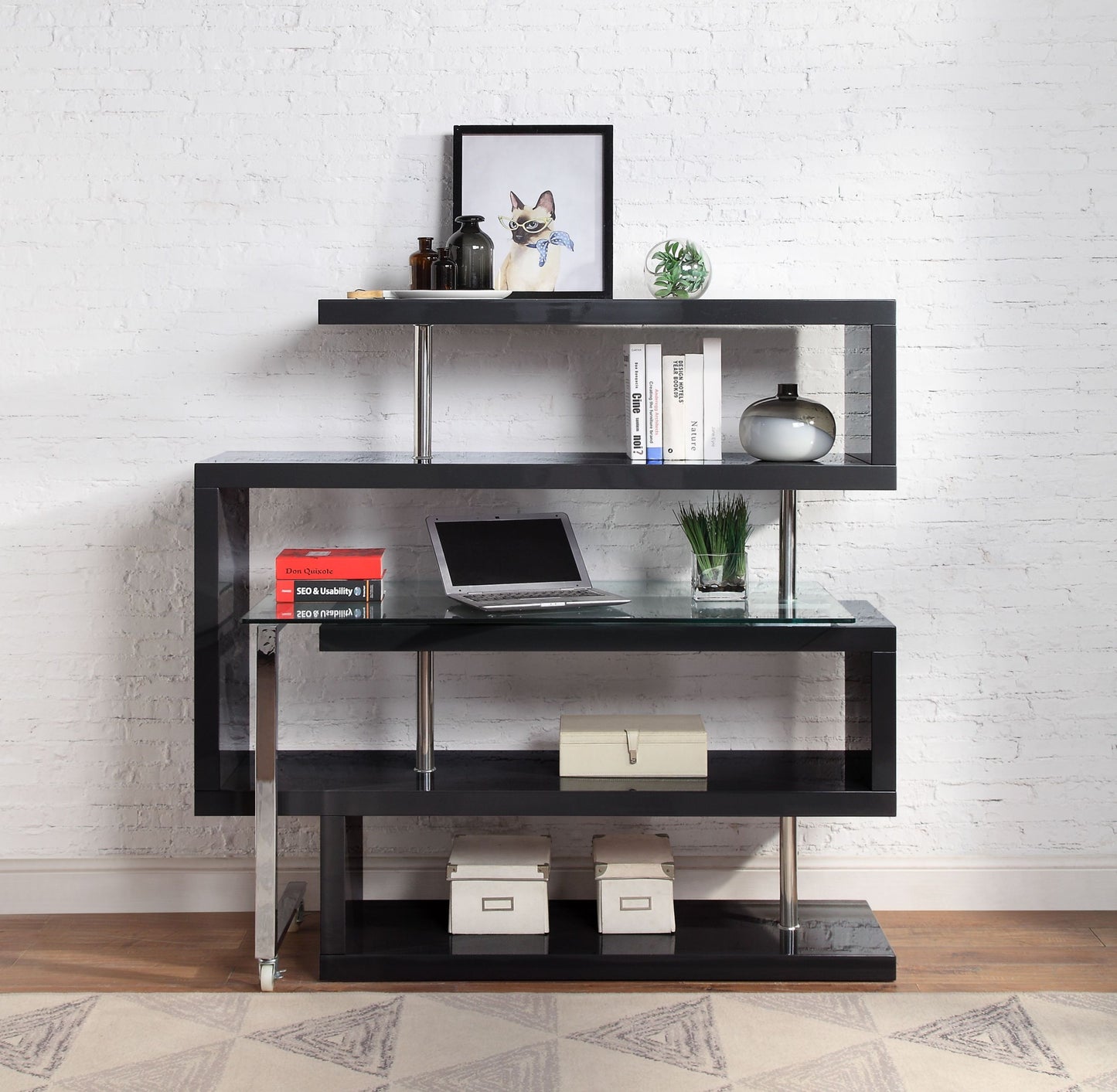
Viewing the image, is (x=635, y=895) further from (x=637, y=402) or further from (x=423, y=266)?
(x=423, y=266)

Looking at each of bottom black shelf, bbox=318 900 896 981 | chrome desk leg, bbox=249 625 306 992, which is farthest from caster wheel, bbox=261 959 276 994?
bottom black shelf, bbox=318 900 896 981

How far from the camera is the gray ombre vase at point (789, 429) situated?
8.81 feet

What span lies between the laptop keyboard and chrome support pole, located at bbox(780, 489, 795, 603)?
416 mm

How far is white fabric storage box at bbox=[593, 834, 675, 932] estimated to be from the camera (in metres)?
2.80

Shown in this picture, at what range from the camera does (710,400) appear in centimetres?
269

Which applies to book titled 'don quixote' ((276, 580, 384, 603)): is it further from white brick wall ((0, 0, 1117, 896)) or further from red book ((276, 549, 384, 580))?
white brick wall ((0, 0, 1117, 896))

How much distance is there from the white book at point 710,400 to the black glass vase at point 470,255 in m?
0.51

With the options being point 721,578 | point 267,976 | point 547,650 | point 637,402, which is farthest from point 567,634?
point 267,976

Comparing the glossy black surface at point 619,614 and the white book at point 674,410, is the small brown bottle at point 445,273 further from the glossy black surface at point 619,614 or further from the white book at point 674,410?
the glossy black surface at point 619,614

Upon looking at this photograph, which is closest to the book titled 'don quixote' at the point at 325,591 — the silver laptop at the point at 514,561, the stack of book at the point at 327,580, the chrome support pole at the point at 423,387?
the stack of book at the point at 327,580

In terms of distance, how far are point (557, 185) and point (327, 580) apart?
3.53 ft

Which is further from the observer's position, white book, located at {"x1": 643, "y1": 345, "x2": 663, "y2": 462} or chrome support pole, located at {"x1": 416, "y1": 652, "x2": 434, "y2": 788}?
chrome support pole, located at {"x1": 416, "y1": 652, "x2": 434, "y2": 788}

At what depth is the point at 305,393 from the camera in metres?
3.00

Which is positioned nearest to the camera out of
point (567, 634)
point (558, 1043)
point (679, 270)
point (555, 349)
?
point (558, 1043)
